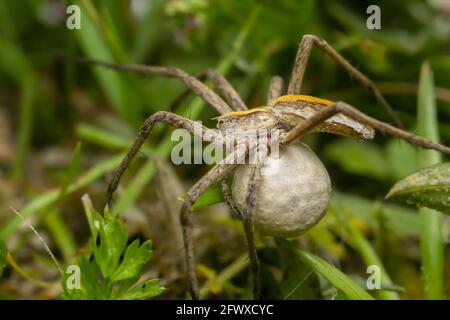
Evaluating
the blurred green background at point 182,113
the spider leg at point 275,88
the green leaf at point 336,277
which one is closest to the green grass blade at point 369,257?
the blurred green background at point 182,113

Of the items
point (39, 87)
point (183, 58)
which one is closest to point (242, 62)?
point (183, 58)

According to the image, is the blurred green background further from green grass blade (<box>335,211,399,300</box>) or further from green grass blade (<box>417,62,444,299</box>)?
green grass blade (<box>417,62,444,299</box>)

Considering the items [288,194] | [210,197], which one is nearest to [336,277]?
[288,194]

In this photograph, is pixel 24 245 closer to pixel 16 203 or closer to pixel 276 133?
pixel 16 203

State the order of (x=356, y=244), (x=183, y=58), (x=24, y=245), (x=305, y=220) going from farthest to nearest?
1. (x=183, y=58)
2. (x=24, y=245)
3. (x=356, y=244)
4. (x=305, y=220)

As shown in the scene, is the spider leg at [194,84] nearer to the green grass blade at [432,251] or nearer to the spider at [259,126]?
the spider at [259,126]

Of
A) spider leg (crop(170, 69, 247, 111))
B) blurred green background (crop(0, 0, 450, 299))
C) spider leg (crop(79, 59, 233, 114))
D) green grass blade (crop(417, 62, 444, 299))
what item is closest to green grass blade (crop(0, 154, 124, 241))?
blurred green background (crop(0, 0, 450, 299))
